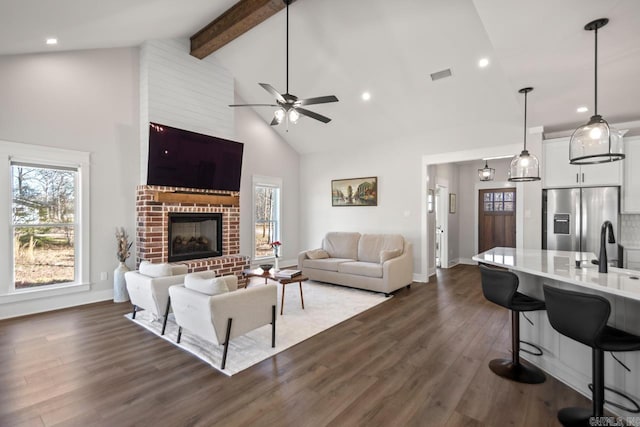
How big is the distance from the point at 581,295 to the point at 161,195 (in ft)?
16.7

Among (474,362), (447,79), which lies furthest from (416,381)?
(447,79)

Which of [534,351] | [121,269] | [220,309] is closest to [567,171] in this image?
[534,351]

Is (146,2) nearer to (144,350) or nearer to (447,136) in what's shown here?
(144,350)

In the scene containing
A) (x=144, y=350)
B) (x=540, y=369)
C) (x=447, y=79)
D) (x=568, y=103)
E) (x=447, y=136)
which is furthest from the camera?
(x=447, y=136)

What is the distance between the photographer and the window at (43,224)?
13.1 ft

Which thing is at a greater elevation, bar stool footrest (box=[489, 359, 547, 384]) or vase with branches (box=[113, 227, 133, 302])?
vase with branches (box=[113, 227, 133, 302])

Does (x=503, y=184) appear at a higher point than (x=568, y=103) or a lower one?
lower

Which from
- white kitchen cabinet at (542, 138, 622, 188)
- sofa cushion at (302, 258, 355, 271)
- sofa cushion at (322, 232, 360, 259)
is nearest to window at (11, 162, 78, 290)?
sofa cushion at (302, 258, 355, 271)

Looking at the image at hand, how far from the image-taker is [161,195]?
4.82 meters

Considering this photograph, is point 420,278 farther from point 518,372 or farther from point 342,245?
point 518,372

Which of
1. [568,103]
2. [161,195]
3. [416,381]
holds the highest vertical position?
[568,103]

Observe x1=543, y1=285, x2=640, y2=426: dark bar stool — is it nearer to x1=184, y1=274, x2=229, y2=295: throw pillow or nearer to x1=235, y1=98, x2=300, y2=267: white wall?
x1=184, y1=274, x2=229, y2=295: throw pillow

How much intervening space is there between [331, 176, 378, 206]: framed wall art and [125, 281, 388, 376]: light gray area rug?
2.17 metres

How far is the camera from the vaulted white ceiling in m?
2.46
